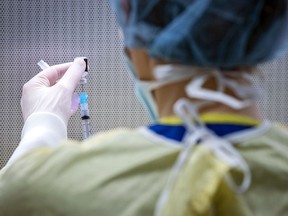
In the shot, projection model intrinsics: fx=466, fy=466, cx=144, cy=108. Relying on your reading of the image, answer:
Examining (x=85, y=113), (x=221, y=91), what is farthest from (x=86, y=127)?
(x=221, y=91)

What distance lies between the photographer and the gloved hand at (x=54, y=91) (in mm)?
1163

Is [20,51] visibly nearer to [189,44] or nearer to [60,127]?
[60,127]

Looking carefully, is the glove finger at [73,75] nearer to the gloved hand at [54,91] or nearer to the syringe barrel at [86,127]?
the gloved hand at [54,91]

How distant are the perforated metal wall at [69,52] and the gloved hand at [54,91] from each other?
8.1 inches

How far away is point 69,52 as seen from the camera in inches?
60.3

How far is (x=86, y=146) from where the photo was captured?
0.71 m

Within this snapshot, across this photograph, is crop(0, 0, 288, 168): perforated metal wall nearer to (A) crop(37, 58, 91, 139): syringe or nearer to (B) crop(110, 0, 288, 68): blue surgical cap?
(A) crop(37, 58, 91, 139): syringe

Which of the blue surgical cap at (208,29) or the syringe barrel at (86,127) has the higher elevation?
the blue surgical cap at (208,29)

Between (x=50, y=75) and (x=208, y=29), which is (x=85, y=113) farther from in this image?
(x=208, y=29)

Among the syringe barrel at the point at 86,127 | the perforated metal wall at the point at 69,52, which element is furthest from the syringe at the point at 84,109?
the perforated metal wall at the point at 69,52

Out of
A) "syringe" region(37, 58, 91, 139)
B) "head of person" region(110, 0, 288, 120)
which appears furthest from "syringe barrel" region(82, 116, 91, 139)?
"head of person" region(110, 0, 288, 120)

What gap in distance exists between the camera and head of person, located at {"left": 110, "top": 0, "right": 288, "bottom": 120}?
67cm

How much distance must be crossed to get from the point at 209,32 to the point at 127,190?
0.26m

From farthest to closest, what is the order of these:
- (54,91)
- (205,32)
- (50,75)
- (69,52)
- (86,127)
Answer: (69,52) → (86,127) → (50,75) → (54,91) → (205,32)
